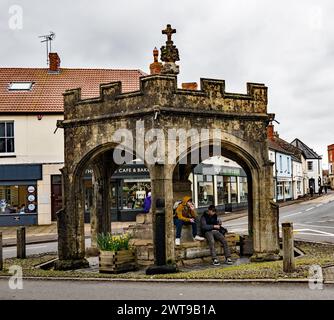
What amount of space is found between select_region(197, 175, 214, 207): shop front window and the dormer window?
43.0 ft

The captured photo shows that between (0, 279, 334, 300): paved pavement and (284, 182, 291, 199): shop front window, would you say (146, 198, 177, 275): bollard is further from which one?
(284, 182, 291, 199): shop front window

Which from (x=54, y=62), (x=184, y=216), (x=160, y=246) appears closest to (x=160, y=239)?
(x=160, y=246)

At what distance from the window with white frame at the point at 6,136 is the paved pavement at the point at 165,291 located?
21266mm

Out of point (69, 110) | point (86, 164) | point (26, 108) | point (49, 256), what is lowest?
point (49, 256)

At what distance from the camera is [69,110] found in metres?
15.6

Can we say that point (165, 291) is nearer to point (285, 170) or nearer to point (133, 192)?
point (133, 192)

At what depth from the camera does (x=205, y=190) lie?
39.8m

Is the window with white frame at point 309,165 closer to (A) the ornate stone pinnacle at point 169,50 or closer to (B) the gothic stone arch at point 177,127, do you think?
(B) the gothic stone arch at point 177,127

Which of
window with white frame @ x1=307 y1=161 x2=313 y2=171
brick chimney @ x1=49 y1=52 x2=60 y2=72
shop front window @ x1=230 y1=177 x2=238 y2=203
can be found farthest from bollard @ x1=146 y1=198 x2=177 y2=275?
window with white frame @ x1=307 y1=161 x2=313 y2=171

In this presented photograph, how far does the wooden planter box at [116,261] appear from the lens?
13.6 meters

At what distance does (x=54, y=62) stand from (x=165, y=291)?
28.2 meters

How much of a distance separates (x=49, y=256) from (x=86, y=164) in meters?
4.10

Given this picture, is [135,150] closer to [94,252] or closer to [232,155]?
[232,155]
